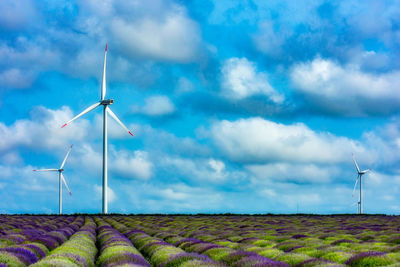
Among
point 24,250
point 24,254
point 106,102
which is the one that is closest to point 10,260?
point 24,254

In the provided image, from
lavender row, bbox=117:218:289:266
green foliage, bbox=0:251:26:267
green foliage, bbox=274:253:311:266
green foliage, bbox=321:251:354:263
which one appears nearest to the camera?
lavender row, bbox=117:218:289:266

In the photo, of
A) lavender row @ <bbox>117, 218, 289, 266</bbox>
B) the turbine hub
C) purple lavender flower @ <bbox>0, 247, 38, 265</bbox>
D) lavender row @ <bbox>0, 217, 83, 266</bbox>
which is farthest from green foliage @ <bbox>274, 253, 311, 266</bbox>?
the turbine hub

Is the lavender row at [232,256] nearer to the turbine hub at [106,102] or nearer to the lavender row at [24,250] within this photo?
the lavender row at [24,250]

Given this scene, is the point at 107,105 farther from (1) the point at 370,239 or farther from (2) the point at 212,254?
(2) the point at 212,254

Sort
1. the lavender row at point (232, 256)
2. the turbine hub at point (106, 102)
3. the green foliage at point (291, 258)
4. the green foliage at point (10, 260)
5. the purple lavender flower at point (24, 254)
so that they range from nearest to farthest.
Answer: the lavender row at point (232, 256) < the green foliage at point (10, 260) < the green foliage at point (291, 258) < the purple lavender flower at point (24, 254) < the turbine hub at point (106, 102)

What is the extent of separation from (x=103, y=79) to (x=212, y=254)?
61.9 metres

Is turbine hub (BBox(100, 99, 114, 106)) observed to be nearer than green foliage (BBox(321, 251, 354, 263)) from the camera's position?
No

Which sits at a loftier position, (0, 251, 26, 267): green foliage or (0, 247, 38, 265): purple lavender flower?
(0, 251, 26, 267): green foliage

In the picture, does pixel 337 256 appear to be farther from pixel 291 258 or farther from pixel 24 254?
pixel 24 254

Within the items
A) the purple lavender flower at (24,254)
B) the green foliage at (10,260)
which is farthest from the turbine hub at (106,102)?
the green foliage at (10,260)

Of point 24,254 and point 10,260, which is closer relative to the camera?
point 10,260

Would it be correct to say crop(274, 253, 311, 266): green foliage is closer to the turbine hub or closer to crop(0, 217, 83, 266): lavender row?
crop(0, 217, 83, 266): lavender row

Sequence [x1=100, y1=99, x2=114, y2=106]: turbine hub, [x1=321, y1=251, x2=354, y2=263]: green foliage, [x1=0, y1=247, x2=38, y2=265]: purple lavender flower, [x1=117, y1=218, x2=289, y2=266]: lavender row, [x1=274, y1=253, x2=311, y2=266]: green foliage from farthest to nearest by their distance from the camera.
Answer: [x1=100, y1=99, x2=114, y2=106]: turbine hub, [x1=321, y1=251, x2=354, y2=263]: green foliage, [x1=0, y1=247, x2=38, y2=265]: purple lavender flower, [x1=274, y1=253, x2=311, y2=266]: green foliage, [x1=117, y1=218, x2=289, y2=266]: lavender row

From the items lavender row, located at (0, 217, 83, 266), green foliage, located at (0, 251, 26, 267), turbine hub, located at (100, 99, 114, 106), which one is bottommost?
lavender row, located at (0, 217, 83, 266)
